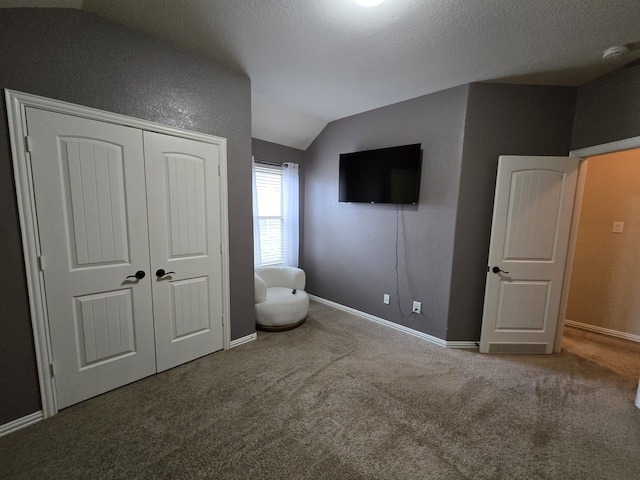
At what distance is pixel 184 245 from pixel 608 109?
389 centimetres

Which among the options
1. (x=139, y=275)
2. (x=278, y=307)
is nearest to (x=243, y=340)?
(x=278, y=307)

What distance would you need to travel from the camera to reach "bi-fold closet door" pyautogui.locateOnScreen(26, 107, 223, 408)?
5.63 feet

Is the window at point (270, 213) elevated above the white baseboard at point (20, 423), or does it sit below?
above

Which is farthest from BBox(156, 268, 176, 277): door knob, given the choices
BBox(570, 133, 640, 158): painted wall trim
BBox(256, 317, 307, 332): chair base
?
BBox(570, 133, 640, 158): painted wall trim

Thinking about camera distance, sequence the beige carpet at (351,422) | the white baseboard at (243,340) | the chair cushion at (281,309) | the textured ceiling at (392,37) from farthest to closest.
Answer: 1. the chair cushion at (281,309)
2. the white baseboard at (243,340)
3. the textured ceiling at (392,37)
4. the beige carpet at (351,422)

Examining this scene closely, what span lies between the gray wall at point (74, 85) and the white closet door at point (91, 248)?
0.42 feet

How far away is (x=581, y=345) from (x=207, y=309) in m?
4.02

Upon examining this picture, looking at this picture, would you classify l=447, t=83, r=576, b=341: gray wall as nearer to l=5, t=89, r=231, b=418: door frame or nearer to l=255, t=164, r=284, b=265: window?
l=255, t=164, r=284, b=265: window

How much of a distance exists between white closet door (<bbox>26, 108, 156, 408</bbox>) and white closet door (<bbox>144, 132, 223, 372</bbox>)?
0.09 meters

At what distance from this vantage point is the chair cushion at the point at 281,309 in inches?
119

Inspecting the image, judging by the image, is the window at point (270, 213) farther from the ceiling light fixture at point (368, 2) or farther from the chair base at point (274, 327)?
the ceiling light fixture at point (368, 2)

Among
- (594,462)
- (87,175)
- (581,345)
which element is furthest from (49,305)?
(581,345)

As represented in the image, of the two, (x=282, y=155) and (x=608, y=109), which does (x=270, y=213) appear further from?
(x=608, y=109)

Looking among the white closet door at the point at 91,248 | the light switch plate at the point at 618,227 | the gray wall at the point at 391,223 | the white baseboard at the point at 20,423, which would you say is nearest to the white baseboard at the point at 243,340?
the white closet door at the point at 91,248
